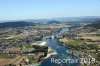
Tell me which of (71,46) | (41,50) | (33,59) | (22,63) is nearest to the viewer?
(22,63)

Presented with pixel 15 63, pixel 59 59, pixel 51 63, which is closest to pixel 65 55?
pixel 59 59

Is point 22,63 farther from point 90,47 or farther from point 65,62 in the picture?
point 90,47

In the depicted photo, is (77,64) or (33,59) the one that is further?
(33,59)

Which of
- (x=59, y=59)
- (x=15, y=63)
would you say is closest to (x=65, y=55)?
(x=59, y=59)

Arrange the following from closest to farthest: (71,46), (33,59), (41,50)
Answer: (33,59), (41,50), (71,46)

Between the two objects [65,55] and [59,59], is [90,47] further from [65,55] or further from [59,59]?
[59,59]

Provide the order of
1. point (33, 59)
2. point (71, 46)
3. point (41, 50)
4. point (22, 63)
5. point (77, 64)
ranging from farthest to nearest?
point (71, 46), point (41, 50), point (33, 59), point (22, 63), point (77, 64)

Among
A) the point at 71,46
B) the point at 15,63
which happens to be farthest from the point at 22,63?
the point at 71,46

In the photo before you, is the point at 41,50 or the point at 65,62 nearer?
the point at 65,62

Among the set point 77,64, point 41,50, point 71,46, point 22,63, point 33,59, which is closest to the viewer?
point 77,64
